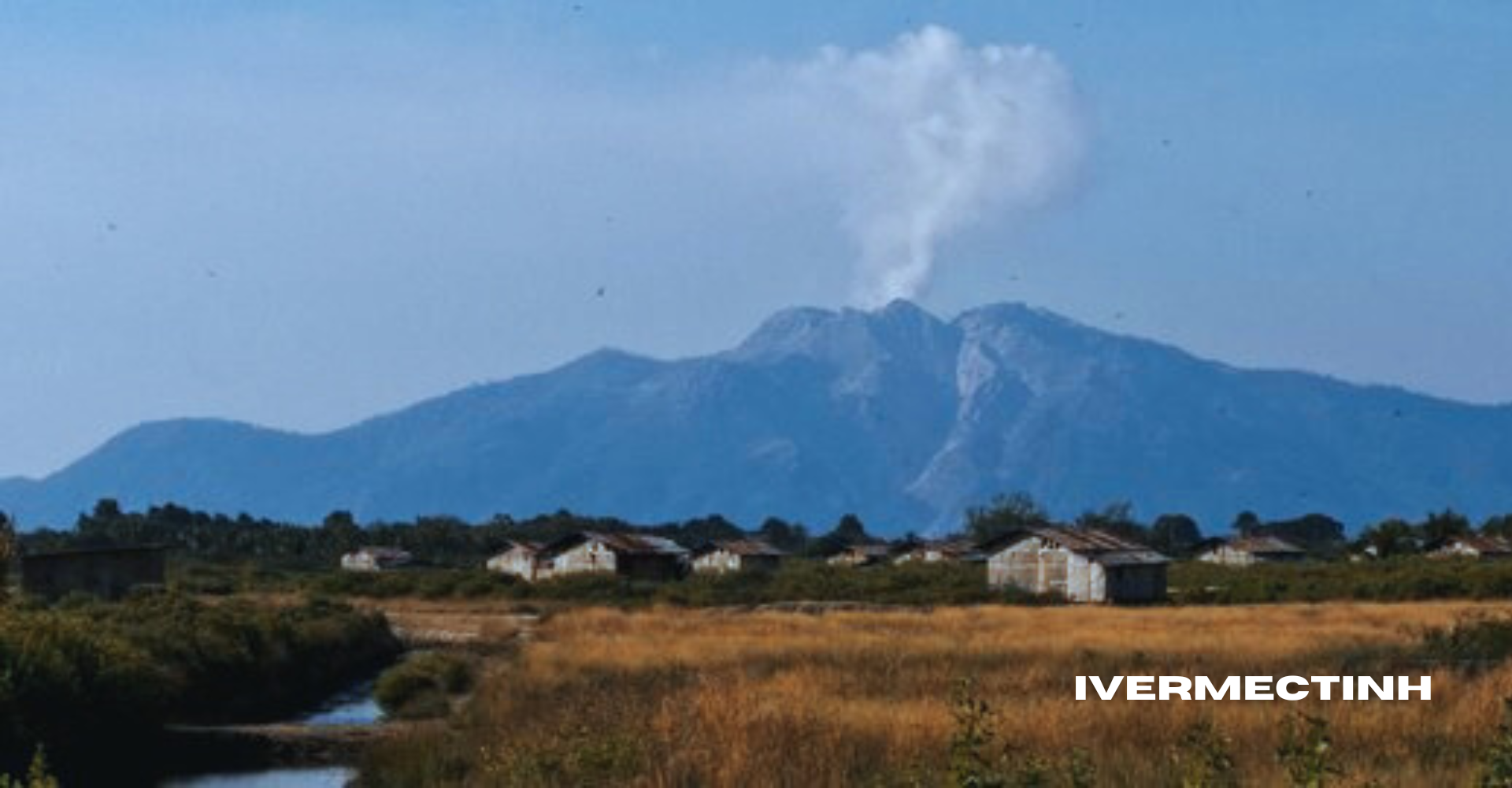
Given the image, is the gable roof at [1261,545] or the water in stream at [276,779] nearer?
the water in stream at [276,779]

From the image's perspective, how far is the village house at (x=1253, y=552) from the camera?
502 ft

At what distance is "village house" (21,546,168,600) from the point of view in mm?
69062

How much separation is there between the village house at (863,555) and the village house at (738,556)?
558 centimetres

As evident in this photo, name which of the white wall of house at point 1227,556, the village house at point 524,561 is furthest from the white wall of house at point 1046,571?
the white wall of house at point 1227,556

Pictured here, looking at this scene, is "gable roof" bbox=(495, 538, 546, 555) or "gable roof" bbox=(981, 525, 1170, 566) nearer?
"gable roof" bbox=(981, 525, 1170, 566)

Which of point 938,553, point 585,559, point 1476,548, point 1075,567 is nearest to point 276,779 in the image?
point 1075,567

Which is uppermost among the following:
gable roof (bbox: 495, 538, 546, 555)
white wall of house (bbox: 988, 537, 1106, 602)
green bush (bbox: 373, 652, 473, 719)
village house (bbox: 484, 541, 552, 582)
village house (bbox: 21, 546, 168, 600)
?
gable roof (bbox: 495, 538, 546, 555)

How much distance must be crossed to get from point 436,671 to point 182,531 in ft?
393

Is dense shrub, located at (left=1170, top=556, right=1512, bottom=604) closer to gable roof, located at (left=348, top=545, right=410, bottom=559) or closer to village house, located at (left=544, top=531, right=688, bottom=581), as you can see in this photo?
village house, located at (left=544, top=531, right=688, bottom=581)

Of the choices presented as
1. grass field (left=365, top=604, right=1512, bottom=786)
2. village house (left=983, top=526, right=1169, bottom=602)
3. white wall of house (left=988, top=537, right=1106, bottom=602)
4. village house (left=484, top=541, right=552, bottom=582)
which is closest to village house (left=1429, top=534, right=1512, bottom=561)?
village house (left=983, top=526, right=1169, bottom=602)

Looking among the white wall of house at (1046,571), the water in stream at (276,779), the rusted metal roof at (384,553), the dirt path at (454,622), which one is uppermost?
the rusted metal roof at (384,553)

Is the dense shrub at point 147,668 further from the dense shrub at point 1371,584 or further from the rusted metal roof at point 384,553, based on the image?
the rusted metal roof at point 384,553

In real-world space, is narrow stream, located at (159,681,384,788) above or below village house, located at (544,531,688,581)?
below

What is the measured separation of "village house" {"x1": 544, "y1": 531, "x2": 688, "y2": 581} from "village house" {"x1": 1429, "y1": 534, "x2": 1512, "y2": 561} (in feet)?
134
